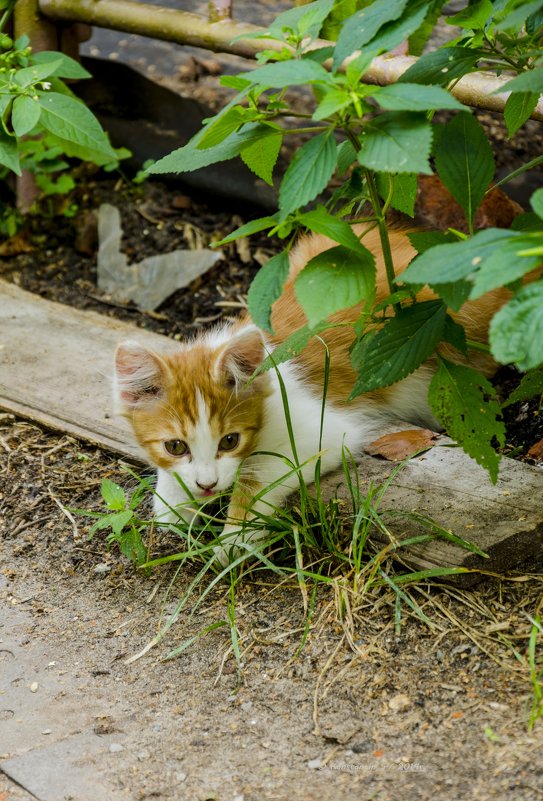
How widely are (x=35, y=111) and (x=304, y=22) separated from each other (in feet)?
4.54

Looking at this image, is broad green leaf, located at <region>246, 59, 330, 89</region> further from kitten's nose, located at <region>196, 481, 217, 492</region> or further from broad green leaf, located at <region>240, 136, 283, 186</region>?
kitten's nose, located at <region>196, 481, 217, 492</region>

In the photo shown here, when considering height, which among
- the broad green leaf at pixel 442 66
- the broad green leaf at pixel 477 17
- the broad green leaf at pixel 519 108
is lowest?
the broad green leaf at pixel 519 108

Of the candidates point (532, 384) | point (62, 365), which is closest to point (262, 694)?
point (532, 384)

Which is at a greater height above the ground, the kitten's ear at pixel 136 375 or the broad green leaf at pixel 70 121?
the broad green leaf at pixel 70 121

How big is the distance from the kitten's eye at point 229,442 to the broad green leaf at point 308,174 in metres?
0.90

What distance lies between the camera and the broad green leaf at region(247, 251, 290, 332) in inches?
72.3

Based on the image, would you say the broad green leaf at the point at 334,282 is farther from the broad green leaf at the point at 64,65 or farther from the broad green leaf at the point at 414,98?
the broad green leaf at the point at 64,65

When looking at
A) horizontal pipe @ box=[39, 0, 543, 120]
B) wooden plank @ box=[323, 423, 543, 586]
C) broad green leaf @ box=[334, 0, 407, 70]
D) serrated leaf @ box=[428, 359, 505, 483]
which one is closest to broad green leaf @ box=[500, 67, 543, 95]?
broad green leaf @ box=[334, 0, 407, 70]

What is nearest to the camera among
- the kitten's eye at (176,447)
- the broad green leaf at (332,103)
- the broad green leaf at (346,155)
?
the broad green leaf at (332,103)

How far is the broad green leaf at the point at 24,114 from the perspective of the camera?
117 inches

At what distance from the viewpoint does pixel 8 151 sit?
10.6 feet

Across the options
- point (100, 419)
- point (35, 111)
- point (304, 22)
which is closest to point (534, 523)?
point (304, 22)

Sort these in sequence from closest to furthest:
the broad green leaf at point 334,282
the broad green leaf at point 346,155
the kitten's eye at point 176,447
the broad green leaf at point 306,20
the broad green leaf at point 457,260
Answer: the broad green leaf at point 457,260 → the broad green leaf at point 334,282 → the broad green leaf at point 306,20 → the broad green leaf at point 346,155 → the kitten's eye at point 176,447

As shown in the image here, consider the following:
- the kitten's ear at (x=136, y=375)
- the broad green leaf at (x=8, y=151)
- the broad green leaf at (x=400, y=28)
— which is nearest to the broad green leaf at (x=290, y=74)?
the broad green leaf at (x=400, y=28)
